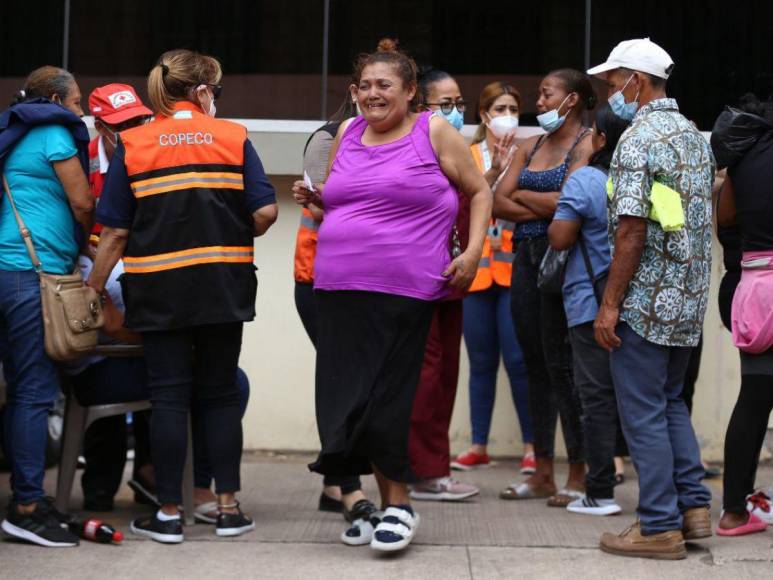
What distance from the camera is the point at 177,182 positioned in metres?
A: 5.57

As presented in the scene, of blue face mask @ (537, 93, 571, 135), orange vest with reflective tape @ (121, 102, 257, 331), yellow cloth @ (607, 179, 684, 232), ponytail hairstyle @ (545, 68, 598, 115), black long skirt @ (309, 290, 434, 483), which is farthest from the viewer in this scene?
ponytail hairstyle @ (545, 68, 598, 115)

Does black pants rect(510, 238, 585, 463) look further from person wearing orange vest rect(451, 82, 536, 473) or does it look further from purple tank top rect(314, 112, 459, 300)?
purple tank top rect(314, 112, 459, 300)

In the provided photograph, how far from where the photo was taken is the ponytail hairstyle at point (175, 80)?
5.67 meters

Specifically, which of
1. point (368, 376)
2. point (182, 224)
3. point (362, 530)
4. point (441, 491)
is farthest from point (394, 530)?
point (182, 224)

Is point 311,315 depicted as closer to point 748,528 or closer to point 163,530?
point 163,530

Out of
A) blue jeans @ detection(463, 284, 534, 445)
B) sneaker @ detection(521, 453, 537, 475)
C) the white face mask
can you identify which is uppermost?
the white face mask

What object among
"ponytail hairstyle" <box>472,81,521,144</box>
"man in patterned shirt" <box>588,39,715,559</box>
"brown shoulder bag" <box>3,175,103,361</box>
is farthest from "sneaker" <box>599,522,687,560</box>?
"ponytail hairstyle" <box>472,81,521,144</box>

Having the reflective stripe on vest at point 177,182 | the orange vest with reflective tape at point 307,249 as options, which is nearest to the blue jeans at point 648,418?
the orange vest with reflective tape at point 307,249

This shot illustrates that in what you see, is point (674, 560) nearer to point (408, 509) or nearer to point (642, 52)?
point (408, 509)

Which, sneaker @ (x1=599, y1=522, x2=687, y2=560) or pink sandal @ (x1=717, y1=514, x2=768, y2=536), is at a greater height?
sneaker @ (x1=599, y1=522, x2=687, y2=560)

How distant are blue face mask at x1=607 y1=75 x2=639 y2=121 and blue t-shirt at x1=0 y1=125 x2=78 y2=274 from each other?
2129 millimetres

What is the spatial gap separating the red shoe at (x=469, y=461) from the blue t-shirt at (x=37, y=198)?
2.70m

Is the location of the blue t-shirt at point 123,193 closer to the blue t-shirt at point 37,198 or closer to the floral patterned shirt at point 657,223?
the blue t-shirt at point 37,198

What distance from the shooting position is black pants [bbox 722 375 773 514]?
5.86 m
